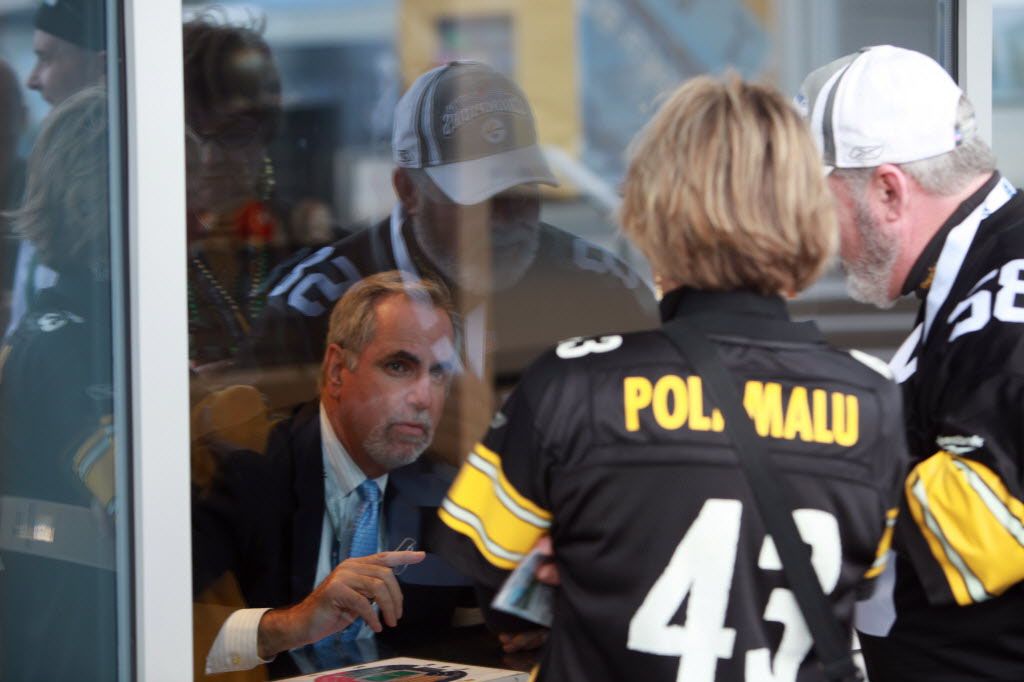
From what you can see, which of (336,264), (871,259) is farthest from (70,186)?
(871,259)

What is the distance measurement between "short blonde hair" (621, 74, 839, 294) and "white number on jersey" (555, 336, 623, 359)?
0.37ft

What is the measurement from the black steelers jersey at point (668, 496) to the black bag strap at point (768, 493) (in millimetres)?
11

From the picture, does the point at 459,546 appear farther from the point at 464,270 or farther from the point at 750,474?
the point at 464,270

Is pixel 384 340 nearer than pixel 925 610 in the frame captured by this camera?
No

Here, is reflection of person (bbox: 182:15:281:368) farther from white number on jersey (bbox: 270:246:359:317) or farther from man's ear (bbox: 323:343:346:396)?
man's ear (bbox: 323:343:346:396)

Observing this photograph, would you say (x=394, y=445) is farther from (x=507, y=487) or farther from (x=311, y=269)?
(x=507, y=487)

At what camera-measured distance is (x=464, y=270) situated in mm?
3322

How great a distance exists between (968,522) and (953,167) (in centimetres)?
55

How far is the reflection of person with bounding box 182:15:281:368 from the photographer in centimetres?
241

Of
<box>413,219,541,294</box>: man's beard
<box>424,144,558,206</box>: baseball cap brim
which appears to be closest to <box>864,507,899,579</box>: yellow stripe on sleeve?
<box>413,219,541,294</box>: man's beard

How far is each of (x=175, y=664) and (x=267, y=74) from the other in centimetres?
188

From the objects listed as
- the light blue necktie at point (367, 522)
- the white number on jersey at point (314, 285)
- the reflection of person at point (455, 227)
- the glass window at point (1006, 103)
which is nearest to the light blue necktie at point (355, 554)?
the light blue necktie at point (367, 522)

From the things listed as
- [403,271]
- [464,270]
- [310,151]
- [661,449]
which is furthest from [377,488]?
[310,151]

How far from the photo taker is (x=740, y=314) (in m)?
1.59
